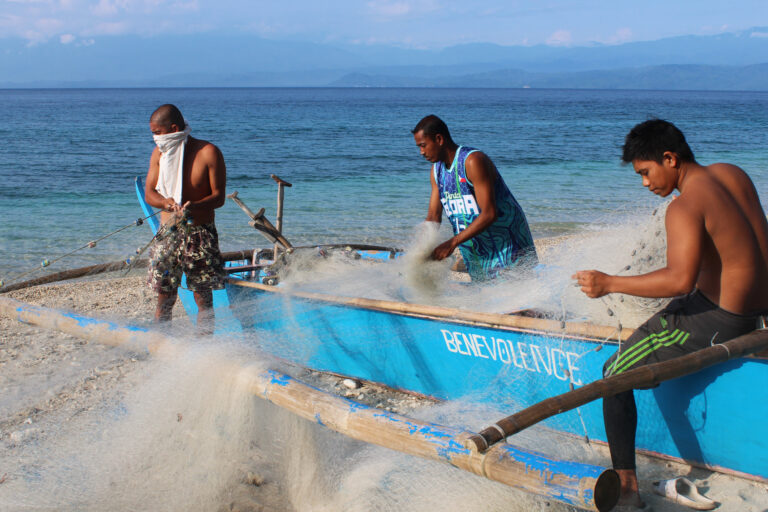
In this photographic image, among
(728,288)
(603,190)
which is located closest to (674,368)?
(728,288)

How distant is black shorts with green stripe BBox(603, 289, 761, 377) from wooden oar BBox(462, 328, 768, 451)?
0.18 feet

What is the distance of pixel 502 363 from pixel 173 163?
2.36 metres

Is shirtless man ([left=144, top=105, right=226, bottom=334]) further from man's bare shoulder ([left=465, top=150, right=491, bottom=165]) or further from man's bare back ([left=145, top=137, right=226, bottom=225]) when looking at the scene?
man's bare shoulder ([left=465, top=150, right=491, bottom=165])

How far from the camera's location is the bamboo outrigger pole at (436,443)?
200cm

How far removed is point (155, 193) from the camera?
4332 mm

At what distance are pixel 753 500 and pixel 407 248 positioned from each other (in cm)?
240

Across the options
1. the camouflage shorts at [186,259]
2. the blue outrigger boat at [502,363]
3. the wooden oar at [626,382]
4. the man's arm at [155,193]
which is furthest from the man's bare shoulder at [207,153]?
the wooden oar at [626,382]

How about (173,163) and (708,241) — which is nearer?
(708,241)

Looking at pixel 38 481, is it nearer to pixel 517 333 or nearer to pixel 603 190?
pixel 517 333

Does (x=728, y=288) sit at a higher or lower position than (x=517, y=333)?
higher

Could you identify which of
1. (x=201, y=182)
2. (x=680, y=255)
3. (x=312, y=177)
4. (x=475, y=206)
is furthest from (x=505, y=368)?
(x=312, y=177)

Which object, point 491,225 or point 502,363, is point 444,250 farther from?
point 502,363

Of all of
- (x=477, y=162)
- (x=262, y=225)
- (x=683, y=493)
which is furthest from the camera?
(x=262, y=225)

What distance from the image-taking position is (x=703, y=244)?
7.61ft
